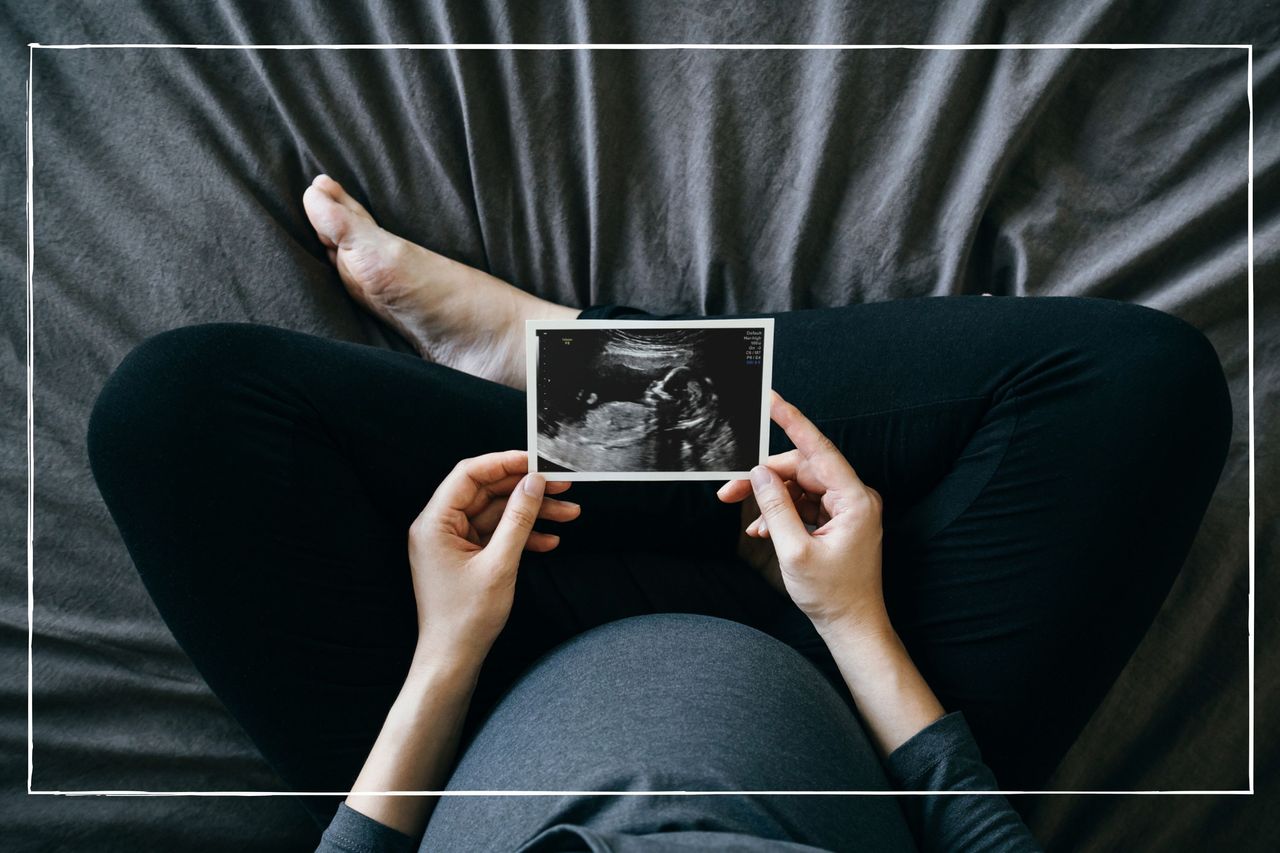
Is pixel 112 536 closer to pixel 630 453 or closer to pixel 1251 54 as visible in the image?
pixel 630 453

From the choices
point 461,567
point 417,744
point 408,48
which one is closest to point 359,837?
point 417,744

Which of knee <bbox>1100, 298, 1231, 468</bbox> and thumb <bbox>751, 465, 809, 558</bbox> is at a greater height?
knee <bbox>1100, 298, 1231, 468</bbox>

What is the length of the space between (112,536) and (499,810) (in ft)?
1.16

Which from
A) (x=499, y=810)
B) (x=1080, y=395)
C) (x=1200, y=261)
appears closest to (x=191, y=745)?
(x=499, y=810)

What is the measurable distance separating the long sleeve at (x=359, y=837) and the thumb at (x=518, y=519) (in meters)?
0.20

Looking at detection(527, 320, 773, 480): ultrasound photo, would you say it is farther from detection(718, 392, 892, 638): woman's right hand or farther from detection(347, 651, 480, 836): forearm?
detection(347, 651, 480, 836): forearm

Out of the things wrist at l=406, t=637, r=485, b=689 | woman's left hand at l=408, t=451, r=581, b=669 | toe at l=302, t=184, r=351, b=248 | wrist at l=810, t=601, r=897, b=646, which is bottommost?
wrist at l=810, t=601, r=897, b=646

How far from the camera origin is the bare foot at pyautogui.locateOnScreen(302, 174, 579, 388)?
0.71 meters

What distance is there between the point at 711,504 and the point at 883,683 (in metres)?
0.19

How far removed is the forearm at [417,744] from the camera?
0.58 metres

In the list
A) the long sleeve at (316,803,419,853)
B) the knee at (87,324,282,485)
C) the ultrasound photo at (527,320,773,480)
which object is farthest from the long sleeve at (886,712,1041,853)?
the knee at (87,324,282,485)

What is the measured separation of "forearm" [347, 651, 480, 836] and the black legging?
2 cm

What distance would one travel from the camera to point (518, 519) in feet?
1.90

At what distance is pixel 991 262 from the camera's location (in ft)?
2.46
